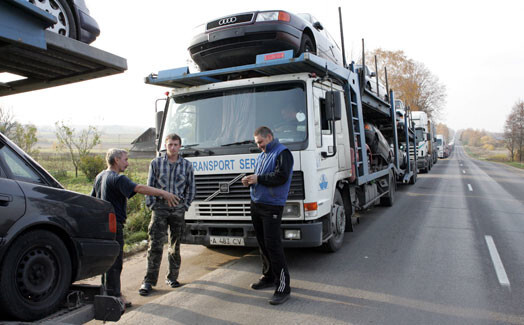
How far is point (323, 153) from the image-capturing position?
17.3ft

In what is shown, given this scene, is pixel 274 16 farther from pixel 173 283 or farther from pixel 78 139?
pixel 78 139

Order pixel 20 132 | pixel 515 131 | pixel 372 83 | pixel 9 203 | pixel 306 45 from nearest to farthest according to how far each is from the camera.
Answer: pixel 9 203
pixel 306 45
pixel 372 83
pixel 20 132
pixel 515 131

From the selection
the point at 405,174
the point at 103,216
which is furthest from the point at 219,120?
the point at 405,174

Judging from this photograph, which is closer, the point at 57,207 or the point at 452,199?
the point at 57,207

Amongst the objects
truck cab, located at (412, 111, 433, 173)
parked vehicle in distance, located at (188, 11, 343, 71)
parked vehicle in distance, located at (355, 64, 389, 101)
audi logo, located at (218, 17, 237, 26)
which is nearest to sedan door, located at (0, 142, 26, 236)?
parked vehicle in distance, located at (188, 11, 343, 71)

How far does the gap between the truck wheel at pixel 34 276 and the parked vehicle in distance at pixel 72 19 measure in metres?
1.62

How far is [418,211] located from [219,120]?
6.62m

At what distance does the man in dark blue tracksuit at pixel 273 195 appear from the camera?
4.19 metres

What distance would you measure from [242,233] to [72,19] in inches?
125

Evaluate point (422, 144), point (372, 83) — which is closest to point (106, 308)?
point (372, 83)

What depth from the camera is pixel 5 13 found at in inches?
86.1

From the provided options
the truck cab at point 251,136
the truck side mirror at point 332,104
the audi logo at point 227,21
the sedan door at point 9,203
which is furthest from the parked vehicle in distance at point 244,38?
the sedan door at point 9,203

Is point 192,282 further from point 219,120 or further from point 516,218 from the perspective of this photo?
point 516,218

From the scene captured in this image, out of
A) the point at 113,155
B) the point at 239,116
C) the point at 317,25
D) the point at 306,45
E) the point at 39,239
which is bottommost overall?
the point at 39,239
